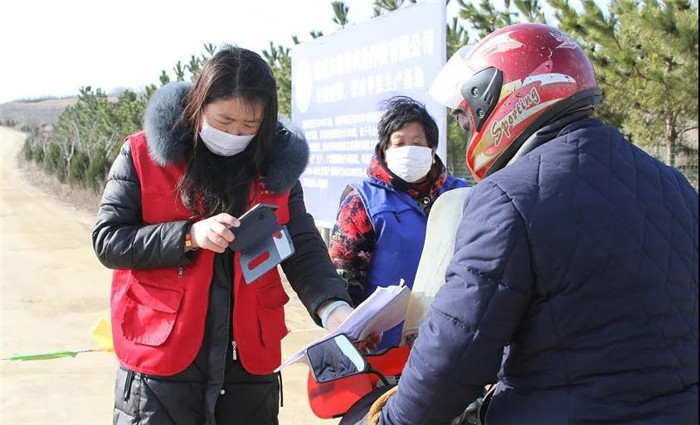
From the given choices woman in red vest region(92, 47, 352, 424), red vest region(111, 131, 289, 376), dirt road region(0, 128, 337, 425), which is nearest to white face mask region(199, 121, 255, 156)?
woman in red vest region(92, 47, 352, 424)

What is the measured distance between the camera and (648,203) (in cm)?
141

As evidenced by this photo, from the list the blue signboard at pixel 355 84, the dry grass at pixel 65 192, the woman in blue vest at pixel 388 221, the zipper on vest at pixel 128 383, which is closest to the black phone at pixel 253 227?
the zipper on vest at pixel 128 383

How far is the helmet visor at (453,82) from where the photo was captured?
5.81 ft

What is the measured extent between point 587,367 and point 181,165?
1.39m

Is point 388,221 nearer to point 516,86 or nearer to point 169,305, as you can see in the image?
point 169,305

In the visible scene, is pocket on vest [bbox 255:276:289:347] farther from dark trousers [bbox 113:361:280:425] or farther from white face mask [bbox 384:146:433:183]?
white face mask [bbox 384:146:433:183]

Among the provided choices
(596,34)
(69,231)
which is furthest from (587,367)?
(69,231)

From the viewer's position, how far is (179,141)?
7.31 feet

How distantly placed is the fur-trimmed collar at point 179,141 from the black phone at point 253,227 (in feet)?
0.73

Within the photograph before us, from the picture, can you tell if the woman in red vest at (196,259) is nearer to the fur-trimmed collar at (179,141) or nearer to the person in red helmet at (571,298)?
the fur-trimmed collar at (179,141)

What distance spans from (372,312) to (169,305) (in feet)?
2.04

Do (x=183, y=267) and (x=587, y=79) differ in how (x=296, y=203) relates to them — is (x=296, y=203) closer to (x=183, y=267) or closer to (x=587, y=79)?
(x=183, y=267)

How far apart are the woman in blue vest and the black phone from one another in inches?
35.2

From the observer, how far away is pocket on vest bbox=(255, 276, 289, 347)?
2.29 metres
